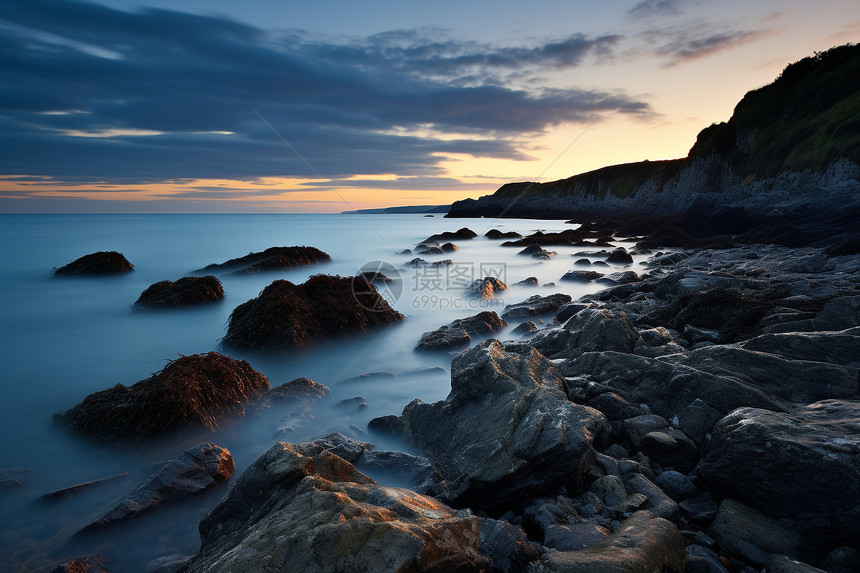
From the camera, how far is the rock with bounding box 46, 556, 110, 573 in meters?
3.60

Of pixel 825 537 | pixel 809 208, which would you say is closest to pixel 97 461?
pixel 825 537

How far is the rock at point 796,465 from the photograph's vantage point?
2914 mm

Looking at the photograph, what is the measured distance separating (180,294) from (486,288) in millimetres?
A: 11039

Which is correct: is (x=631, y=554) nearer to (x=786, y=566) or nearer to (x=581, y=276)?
(x=786, y=566)

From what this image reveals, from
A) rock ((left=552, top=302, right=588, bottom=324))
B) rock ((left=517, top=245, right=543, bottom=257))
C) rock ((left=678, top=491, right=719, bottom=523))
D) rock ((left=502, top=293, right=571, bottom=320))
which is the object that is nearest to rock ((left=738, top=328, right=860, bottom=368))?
rock ((left=678, top=491, right=719, bottom=523))

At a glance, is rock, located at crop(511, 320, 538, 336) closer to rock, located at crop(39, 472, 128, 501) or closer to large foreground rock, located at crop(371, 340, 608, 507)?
large foreground rock, located at crop(371, 340, 608, 507)

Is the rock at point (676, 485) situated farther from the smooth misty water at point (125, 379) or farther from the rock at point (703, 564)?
the smooth misty water at point (125, 379)

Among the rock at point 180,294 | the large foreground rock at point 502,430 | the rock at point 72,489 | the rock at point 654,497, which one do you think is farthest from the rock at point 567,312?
the rock at point 180,294

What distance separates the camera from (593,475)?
391 cm

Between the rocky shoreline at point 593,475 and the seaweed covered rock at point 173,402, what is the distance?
164 cm

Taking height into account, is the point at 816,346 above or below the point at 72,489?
above

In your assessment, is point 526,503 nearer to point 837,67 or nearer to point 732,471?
point 732,471

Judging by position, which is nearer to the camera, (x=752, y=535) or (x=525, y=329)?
(x=752, y=535)

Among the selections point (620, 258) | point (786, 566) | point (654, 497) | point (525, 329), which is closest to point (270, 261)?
point (525, 329)
